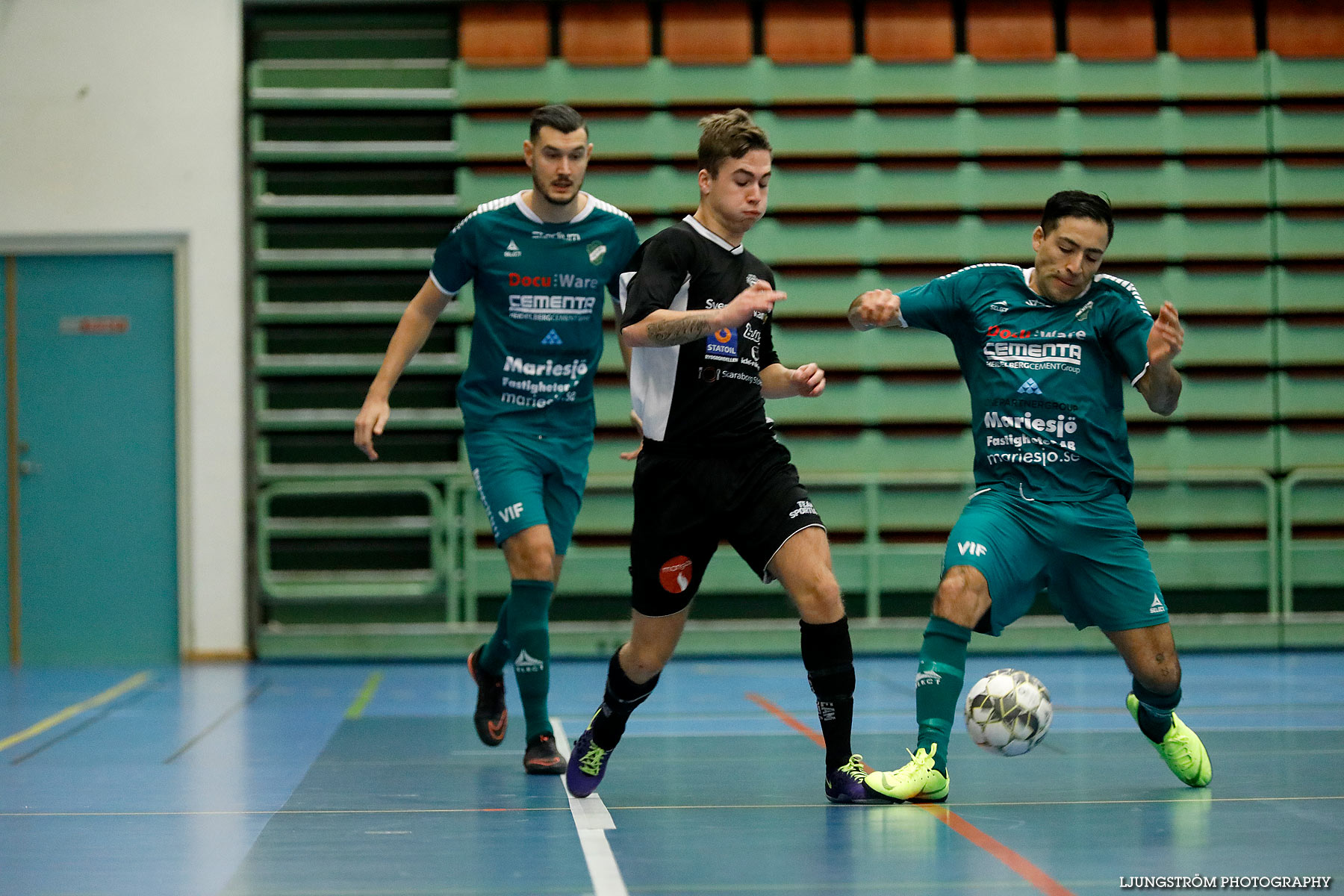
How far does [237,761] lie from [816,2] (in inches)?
279

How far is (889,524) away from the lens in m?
9.90

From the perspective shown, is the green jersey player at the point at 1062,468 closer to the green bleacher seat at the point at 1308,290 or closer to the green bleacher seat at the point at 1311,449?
the green bleacher seat at the point at 1311,449

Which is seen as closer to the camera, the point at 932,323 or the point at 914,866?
the point at 914,866

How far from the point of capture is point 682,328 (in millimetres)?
3920

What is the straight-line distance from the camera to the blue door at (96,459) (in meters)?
9.91

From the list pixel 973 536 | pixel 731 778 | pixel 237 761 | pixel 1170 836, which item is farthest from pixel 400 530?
pixel 1170 836

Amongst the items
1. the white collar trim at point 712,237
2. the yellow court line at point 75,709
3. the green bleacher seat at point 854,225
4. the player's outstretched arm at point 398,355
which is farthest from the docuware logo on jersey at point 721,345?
the green bleacher seat at point 854,225

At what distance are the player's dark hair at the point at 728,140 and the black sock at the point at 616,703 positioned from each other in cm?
153

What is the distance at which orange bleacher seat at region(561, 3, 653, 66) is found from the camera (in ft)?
32.7

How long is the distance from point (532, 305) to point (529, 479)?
2.08ft

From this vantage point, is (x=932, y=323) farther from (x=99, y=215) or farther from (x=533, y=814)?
(x=99, y=215)

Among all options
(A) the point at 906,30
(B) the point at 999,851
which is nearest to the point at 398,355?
(B) the point at 999,851

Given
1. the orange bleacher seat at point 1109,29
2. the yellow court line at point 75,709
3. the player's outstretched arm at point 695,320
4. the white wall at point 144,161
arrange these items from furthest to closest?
the orange bleacher seat at point 1109,29 < the white wall at point 144,161 < the yellow court line at point 75,709 < the player's outstretched arm at point 695,320

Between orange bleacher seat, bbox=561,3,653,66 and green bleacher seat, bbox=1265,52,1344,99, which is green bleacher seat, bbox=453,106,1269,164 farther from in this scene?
orange bleacher seat, bbox=561,3,653,66
